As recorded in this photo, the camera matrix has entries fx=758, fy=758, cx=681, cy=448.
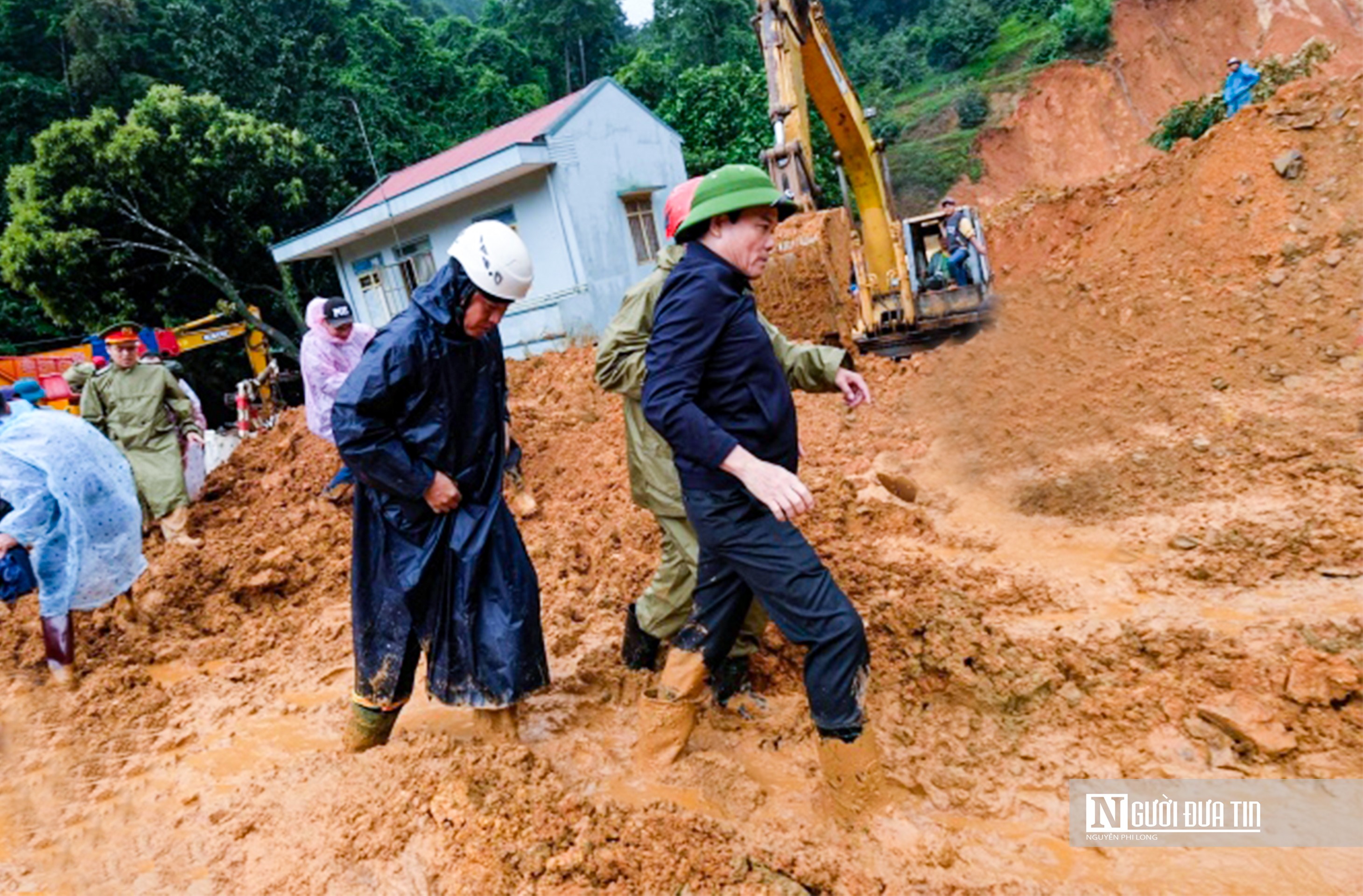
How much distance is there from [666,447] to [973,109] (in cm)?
2886

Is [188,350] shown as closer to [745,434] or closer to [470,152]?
[470,152]

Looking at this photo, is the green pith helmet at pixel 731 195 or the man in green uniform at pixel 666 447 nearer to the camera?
the green pith helmet at pixel 731 195

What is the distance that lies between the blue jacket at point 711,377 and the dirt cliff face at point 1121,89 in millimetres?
25490

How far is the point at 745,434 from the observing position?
2.10 meters

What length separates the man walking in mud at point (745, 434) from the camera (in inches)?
78.0

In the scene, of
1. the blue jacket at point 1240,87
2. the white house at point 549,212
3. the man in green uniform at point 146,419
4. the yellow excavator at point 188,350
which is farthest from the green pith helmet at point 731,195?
the blue jacket at point 1240,87

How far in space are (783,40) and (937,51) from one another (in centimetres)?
2934

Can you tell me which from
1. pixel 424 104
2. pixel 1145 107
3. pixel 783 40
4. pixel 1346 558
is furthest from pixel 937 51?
pixel 1346 558

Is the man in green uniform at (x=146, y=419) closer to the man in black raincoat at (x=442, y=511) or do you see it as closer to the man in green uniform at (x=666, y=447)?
the man in black raincoat at (x=442, y=511)

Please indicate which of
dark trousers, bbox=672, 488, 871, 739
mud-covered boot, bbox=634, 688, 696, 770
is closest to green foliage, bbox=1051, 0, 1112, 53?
dark trousers, bbox=672, 488, 871, 739

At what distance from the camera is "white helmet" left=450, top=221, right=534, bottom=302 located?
2.26 meters

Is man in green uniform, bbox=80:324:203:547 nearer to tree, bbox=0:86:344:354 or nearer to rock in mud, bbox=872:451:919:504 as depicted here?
rock in mud, bbox=872:451:919:504

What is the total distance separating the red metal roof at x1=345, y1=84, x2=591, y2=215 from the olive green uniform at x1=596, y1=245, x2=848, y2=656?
10.6 m

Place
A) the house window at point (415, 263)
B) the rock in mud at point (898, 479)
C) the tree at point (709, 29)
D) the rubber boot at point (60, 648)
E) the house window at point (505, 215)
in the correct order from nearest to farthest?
1. the rubber boot at point (60, 648)
2. the rock in mud at point (898, 479)
3. the house window at point (505, 215)
4. the house window at point (415, 263)
5. the tree at point (709, 29)
